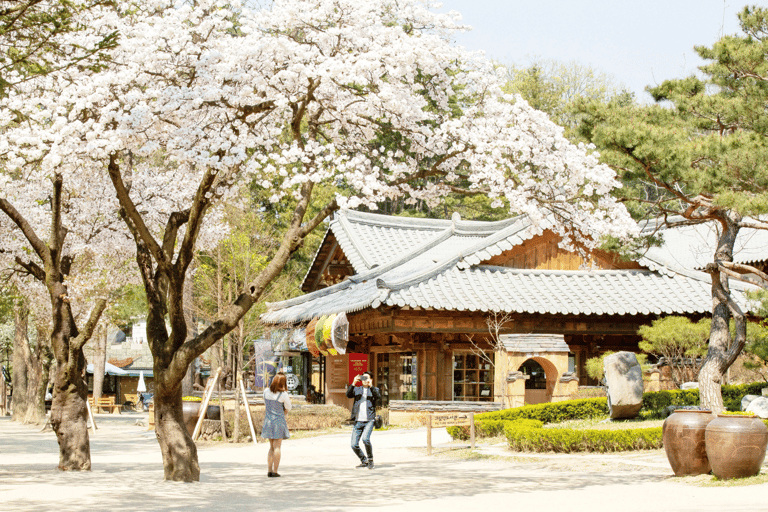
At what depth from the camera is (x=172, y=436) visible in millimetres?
12344

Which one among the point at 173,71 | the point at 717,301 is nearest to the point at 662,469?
the point at 717,301

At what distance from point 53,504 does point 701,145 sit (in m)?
10.9

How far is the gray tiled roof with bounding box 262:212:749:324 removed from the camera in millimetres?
22984

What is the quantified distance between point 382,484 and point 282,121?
6.04 meters

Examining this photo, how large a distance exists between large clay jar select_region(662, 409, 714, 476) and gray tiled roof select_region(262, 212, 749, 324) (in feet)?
30.6

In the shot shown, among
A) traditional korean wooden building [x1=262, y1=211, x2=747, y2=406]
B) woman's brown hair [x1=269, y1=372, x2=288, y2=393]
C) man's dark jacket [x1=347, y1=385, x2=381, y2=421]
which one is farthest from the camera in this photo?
traditional korean wooden building [x1=262, y1=211, x2=747, y2=406]

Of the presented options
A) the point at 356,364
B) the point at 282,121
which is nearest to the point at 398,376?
the point at 356,364

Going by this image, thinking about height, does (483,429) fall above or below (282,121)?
below

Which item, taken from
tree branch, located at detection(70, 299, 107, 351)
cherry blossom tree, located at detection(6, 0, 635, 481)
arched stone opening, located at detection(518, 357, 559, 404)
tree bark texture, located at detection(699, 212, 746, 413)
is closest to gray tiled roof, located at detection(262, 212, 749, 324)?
arched stone opening, located at detection(518, 357, 559, 404)

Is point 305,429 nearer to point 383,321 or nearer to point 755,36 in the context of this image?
point 383,321

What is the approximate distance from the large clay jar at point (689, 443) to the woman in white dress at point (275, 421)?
6.07m

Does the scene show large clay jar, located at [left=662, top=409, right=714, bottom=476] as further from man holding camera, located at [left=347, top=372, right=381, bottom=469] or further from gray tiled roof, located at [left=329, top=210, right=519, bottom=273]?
gray tiled roof, located at [left=329, top=210, right=519, bottom=273]

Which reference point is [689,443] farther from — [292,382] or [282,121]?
[292,382]

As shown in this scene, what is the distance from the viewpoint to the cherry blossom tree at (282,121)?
451 inches
